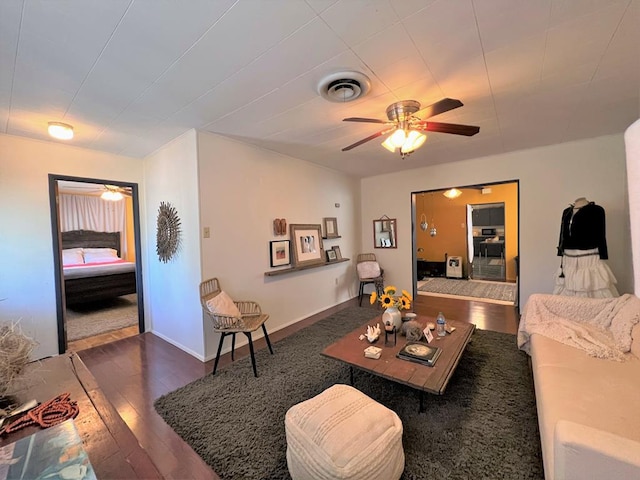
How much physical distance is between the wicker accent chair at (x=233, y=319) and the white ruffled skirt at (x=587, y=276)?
3298 millimetres

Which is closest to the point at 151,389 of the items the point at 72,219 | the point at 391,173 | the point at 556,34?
the point at 556,34

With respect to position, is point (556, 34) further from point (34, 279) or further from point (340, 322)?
point (34, 279)

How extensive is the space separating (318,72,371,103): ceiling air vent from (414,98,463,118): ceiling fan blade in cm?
47

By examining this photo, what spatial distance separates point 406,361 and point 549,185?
3.50 meters

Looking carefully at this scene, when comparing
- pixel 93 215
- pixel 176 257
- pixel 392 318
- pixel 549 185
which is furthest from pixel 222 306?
pixel 93 215

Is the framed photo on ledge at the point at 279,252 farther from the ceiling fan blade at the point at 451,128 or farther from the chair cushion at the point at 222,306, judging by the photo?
the ceiling fan blade at the point at 451,128

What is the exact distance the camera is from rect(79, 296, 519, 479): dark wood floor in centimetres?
168

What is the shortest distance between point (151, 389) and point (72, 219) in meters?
6.02

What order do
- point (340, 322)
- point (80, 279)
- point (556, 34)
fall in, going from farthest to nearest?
point (80, 279), point (340, 322), point (556, 34)

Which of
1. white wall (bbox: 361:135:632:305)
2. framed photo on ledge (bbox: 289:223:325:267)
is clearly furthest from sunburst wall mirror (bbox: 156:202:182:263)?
white wall (bbox: 361:135:632:305)

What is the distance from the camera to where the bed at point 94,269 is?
183 inches

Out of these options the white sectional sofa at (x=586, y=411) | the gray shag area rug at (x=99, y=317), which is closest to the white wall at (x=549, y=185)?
the white sectional sofa at (x=586, y=411)

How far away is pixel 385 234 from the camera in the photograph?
17.7 ft

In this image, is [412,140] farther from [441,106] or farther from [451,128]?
[441,106]
